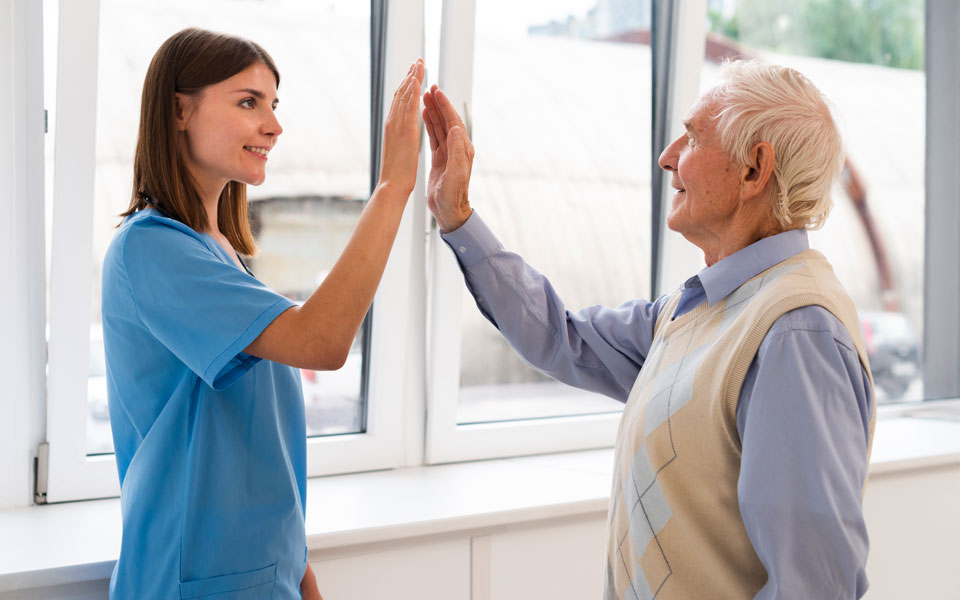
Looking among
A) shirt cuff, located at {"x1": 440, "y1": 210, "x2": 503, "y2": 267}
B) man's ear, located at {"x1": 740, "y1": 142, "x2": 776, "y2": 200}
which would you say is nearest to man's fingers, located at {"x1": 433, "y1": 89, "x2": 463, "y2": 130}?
shirt cuff, located at {"x1": 440, "y1": 210, "x2": 503, "y2": 267}

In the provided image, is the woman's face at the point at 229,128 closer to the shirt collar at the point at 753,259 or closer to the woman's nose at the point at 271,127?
the woman's nose at the point at 271,127

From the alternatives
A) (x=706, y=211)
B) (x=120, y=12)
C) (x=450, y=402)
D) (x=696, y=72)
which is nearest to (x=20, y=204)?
(x=120, y=12)

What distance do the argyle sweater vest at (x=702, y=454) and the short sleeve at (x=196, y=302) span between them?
0.58m

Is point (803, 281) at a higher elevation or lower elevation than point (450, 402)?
higher

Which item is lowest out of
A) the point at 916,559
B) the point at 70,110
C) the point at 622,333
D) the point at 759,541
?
the point at 916,559

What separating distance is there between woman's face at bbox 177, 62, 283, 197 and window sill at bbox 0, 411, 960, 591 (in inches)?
28.8

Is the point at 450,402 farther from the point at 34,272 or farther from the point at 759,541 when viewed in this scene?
the point at 759,541

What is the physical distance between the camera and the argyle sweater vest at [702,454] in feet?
3.80

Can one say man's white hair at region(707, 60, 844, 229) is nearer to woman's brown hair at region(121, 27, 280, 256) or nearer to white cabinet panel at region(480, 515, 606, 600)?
woman's brown hair at region(121, 27, 280, 256)

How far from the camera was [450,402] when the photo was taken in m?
2.32

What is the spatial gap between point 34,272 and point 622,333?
1.28 m

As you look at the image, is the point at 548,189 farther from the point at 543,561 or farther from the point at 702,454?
the point at 702,454

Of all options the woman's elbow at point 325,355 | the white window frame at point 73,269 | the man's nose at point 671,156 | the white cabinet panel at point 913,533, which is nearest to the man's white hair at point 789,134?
the man's nose at point 671,156

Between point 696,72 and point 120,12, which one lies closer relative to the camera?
point 120,12
